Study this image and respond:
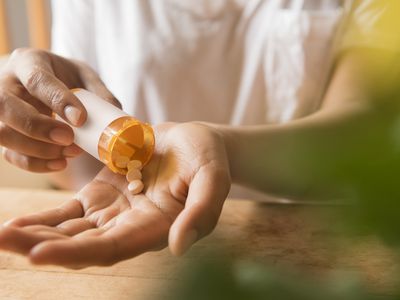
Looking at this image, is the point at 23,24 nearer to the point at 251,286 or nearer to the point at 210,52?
the point at 210,52

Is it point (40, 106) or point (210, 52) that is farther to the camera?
point (210, 52)

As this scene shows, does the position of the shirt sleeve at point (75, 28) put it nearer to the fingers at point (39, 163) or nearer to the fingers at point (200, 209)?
the fingers at point (39, 163)

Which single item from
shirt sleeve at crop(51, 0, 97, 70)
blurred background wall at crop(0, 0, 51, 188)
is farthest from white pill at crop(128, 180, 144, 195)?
blurred background wall at crop(0, 0, 51, 188)

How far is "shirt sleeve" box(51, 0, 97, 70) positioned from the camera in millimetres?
964

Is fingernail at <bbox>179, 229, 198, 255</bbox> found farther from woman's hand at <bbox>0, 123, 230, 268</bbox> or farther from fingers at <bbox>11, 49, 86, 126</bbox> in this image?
fingers at <bbox>11, 49, 86, 126</bbox>

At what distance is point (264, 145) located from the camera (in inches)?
24.8

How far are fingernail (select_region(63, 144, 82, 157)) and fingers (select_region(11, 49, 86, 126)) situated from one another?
2.5 inches

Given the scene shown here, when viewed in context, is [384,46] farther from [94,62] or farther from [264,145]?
[94,62]

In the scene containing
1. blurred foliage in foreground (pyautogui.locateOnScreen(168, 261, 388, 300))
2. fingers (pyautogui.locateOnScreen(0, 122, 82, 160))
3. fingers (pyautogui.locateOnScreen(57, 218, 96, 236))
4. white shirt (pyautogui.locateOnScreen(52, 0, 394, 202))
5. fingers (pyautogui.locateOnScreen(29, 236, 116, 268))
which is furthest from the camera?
white shirt (pyautogui.locateOnScreen(52, 0, 394, 202))

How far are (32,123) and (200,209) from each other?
0.89ft

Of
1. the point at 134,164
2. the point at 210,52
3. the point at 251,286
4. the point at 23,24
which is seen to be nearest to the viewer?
the point at 251,286

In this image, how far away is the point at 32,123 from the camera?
0.56 meters

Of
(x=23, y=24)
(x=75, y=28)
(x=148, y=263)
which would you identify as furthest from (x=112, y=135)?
(x=23, y=24)

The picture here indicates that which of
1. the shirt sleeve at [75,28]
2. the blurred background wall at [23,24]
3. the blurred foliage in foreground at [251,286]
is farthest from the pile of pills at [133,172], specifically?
the blurred background wall at [23,24]
